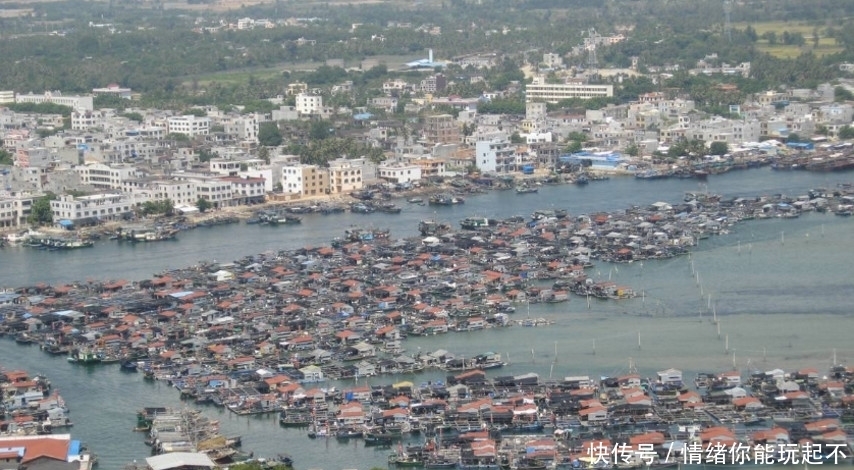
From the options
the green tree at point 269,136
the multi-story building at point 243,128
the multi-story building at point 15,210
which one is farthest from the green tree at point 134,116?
the multi-story building at point 15,210

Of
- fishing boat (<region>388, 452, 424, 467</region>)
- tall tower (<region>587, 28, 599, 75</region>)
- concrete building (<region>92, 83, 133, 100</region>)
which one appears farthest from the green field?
fishing boat (<region>388, 452, 424, 467</region>)

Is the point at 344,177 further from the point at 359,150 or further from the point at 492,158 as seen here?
the point at 492,158

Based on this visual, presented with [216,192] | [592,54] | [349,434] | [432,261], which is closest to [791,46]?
[592,54]

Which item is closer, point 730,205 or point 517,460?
point 517,460

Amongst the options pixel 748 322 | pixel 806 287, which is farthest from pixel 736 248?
pixel 748 322

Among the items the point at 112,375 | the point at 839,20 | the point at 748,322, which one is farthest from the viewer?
the point at 839,20

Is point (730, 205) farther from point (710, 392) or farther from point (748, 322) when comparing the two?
point (710, 392)
